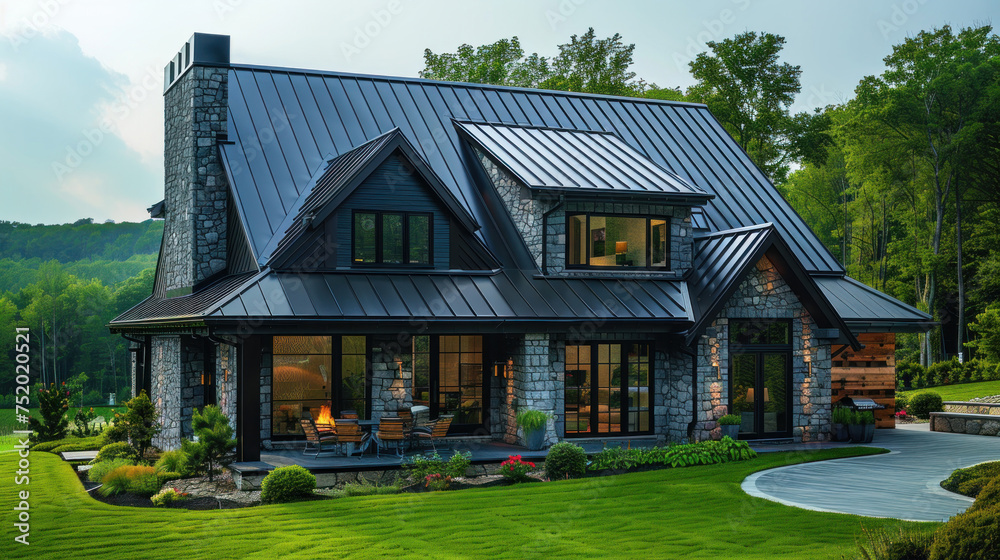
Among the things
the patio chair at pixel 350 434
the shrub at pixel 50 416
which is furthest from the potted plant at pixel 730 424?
the shrub at pixel 50 416

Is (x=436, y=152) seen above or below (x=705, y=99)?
below

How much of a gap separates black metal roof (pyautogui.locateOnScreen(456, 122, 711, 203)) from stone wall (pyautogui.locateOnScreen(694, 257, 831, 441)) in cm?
237

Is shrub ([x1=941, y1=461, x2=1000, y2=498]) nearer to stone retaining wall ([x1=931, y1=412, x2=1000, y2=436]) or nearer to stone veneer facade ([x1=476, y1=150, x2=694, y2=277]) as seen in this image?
stone veneer facade ([x1=476, y1=150, x2=694, y2=277])

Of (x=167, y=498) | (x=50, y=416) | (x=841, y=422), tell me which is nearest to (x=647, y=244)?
(x=841, y=422)

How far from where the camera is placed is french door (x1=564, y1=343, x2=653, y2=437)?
17766mm

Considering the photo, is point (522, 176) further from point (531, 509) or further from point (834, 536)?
point (834, 536)

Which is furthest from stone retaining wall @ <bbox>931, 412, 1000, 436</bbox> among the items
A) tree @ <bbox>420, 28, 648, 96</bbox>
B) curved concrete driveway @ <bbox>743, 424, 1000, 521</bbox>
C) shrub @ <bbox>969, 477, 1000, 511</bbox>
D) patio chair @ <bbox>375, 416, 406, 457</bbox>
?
tree @ <bbox>420, 28, 648, 96</bbox>

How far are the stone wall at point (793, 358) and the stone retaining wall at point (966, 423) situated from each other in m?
4.85

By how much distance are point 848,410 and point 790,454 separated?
2634mm

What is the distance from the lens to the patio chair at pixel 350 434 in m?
15.4

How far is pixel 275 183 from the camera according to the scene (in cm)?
1845

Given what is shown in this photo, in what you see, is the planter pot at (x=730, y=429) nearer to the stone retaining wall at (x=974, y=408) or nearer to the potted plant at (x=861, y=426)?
the potted plant at (x=861, y=426)

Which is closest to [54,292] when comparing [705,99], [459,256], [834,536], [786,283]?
[705,99]

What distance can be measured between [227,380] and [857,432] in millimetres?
13054
